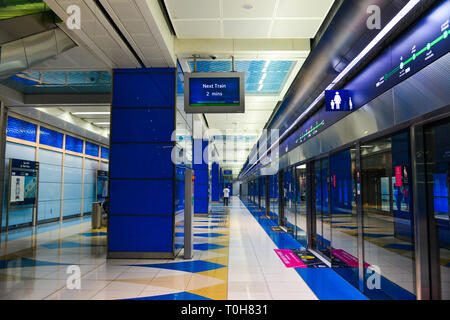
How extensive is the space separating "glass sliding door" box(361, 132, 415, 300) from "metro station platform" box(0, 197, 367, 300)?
15.3 inches

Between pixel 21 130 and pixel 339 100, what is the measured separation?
10232 mm

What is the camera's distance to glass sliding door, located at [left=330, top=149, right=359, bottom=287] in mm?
4398

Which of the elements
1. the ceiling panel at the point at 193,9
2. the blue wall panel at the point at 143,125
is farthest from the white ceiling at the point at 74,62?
the ceiling panel at the point at 193,9

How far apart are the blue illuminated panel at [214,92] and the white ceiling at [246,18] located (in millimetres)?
797

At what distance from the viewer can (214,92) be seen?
5.54m

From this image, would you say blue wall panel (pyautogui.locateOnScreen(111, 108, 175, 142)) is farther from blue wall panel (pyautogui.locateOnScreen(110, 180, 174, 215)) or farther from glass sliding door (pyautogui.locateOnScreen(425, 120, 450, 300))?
glass sliding door (pyautogui.locateOnScreen(425, 120, 450, 300))

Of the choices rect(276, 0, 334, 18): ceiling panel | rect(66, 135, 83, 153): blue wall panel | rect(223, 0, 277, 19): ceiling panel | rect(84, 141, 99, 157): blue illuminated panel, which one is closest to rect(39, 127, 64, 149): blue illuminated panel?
rect(66, 135, 83, 153): blue wall panel

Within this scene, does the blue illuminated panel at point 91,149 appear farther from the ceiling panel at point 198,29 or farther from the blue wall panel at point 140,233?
the ceiling panel at point 198,29

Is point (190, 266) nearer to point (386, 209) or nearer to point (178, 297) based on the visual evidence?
point (178, 297)

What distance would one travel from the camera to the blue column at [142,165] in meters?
5.81

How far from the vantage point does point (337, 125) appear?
16.2 feet

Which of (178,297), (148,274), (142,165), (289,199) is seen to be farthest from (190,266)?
(289,199)
